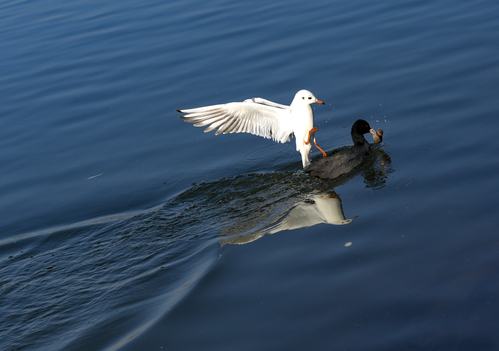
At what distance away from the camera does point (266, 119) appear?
38.3 ft

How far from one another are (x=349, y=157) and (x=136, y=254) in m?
2.81

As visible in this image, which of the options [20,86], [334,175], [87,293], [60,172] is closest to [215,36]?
[20,86]

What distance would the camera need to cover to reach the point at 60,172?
1227cm

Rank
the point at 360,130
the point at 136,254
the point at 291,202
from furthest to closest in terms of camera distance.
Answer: the point at 360,130
the point at 291,202
the point at 136,254

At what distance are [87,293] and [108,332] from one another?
3.19 feet

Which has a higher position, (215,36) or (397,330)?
(215,36)

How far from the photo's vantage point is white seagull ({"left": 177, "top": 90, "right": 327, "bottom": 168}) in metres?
11.2

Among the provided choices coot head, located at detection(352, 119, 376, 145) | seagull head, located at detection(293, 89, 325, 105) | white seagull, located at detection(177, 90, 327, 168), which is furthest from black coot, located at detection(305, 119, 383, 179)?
seagull head, located at detection(293, 89, 325, 105)

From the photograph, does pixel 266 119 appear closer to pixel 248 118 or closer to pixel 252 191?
pixel 248 118

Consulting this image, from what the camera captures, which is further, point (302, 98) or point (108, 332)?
point (302, 98)

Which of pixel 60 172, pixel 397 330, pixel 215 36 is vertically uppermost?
pixel 215 36

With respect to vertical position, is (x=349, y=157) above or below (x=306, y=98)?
below

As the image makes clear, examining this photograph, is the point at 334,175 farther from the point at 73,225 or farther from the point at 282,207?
the point at 73,225

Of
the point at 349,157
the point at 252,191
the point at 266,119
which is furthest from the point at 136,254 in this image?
the point at 266,119
